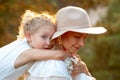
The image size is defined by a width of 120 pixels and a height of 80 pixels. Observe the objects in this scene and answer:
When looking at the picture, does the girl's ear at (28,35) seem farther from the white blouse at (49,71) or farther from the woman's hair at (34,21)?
the white blouse at (49,71)

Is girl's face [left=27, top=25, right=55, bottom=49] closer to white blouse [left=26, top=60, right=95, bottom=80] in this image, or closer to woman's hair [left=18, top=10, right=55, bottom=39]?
woman's hair [left=18, top=10, right=55, bottom=39]

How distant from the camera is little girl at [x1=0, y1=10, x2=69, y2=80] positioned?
16.6ft

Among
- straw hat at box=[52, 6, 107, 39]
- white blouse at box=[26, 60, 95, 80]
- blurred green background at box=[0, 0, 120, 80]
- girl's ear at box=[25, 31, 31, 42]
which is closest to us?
white blouse at box=[26, 60, 95, 80]

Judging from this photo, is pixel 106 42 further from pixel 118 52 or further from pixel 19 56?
pixel 19 56

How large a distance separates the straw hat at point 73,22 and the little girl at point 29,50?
7 centimetres

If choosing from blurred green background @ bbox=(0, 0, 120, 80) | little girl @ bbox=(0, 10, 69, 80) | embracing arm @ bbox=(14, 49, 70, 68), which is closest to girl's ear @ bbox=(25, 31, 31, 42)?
little girl @ bbox=(0, 10, 69, 80)

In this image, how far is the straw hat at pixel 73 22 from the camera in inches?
199

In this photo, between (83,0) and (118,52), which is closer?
(83,0)

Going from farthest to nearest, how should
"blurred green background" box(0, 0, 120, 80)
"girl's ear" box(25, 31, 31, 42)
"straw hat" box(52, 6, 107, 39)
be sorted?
1. "blurred green background" box(0, 0, 120, 80)
2. "girl's ear" box(25, 31, 31, 42)
3. "straw hat" box(52, 6, 107, 39)

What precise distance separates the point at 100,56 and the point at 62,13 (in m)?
21.0

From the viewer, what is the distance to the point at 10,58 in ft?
16.8

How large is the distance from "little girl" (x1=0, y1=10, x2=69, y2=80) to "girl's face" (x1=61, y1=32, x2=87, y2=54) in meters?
0.07

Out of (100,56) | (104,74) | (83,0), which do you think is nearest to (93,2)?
(83,0)

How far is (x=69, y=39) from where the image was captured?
5.08m
